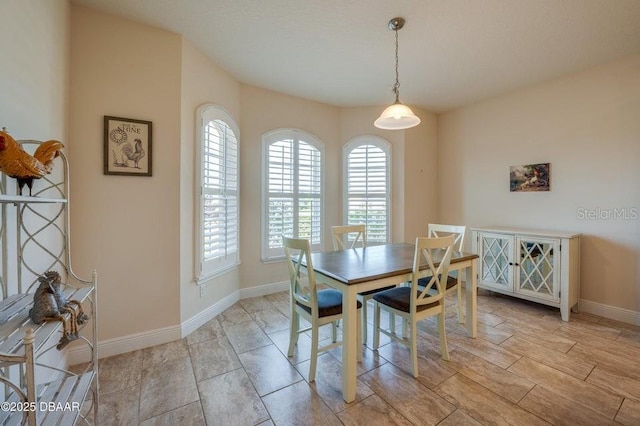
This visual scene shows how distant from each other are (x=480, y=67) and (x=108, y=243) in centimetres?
407

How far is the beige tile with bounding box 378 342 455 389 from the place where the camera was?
1958 millimetres

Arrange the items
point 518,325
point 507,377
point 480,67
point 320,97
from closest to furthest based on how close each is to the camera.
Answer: point 507,377 < point 518,325 < point 480,67 < point 320,97

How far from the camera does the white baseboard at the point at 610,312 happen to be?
279 cm

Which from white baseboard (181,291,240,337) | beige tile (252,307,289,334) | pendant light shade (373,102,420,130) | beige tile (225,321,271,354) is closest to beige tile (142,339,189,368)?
white baseboard (181,291,240,337)

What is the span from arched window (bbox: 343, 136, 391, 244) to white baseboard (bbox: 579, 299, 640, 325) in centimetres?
238

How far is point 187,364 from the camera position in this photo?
214 cm

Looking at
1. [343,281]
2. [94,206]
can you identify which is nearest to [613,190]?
[343,281]

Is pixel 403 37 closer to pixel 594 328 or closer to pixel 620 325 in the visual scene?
pixel 594 328

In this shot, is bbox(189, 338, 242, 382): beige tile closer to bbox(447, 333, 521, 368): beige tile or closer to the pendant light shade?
bbox(447, 333, 521, 368): beige tile

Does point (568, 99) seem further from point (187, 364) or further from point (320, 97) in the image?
point (187, 364)

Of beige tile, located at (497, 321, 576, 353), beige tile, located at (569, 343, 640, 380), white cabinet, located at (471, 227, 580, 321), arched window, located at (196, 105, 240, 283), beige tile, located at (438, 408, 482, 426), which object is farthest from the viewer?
white cabinet, located at (471, 227, 580, 321)

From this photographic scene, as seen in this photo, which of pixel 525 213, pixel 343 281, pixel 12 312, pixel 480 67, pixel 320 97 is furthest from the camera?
pixel 320 97

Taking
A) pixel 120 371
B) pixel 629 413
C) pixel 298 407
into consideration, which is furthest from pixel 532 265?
pixel 120 371

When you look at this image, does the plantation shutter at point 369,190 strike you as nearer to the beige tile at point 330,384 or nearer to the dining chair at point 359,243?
the dining chair at point 359,243
